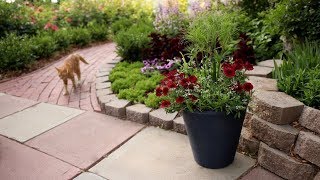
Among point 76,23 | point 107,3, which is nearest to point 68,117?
point 76,23

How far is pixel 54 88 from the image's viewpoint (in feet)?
16.7

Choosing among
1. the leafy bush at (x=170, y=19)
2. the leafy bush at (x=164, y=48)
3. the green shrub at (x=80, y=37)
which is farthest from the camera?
the green shrub at (x=80, y=37)

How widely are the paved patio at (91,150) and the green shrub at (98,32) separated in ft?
12.9

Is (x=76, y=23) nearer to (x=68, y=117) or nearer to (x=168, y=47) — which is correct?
(x=168, y=47)

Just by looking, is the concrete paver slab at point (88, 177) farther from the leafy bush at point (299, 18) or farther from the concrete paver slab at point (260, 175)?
the leafy bush at point (299, 18)

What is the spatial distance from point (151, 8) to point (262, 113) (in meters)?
6.83

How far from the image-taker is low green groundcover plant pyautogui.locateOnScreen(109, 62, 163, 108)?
3986mm

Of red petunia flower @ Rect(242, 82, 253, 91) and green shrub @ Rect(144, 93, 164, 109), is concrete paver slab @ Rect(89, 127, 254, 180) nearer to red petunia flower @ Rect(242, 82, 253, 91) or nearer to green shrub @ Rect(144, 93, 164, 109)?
green shrub @ Rect(144, 93, 164, 109)

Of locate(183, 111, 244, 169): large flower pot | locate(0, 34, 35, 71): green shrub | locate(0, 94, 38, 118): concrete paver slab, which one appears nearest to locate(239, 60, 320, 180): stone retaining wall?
locate(183, 111, 244, 169): large flower pot

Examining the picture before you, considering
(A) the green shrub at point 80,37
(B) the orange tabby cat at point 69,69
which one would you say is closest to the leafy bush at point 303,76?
(B) the orange tabby cat at point 69,69

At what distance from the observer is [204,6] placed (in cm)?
554

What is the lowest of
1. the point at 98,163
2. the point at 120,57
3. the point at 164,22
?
the point at 98,163

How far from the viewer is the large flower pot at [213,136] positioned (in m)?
2.61

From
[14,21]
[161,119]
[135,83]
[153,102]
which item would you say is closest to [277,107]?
[161,119]
